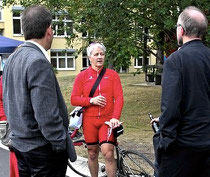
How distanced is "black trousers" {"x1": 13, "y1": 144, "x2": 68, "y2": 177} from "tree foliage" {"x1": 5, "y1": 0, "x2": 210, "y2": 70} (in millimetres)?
4943

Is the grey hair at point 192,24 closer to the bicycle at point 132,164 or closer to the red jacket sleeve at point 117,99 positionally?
the red jacket sleeve at point 117,99

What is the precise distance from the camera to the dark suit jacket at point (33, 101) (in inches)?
97.3

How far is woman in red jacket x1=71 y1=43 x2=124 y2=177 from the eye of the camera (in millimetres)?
4137

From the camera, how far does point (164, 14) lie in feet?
23.9

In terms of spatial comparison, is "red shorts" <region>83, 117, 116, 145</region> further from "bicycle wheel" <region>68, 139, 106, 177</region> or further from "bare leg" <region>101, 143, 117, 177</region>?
"bicycle wheel" <region>68, 139, 106, 177</region>


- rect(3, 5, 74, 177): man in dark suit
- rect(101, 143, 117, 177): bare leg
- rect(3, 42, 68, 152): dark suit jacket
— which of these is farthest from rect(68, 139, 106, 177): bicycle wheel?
rect(3, 42, 68, 152): dark suit jacket

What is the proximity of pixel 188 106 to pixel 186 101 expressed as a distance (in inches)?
1.6

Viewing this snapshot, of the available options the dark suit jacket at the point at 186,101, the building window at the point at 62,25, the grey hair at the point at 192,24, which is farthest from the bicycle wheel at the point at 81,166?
the building window at the point at 62,25

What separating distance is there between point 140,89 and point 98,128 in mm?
11788

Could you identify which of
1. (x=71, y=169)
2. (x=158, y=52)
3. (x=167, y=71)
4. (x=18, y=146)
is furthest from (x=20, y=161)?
(x=158, y=52)

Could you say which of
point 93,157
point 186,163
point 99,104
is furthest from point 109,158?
point 186,163

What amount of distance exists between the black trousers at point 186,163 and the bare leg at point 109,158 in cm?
149

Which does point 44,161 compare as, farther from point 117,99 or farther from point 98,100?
point 117,99

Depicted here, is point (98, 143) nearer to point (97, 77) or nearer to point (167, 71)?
point (97, 77)
